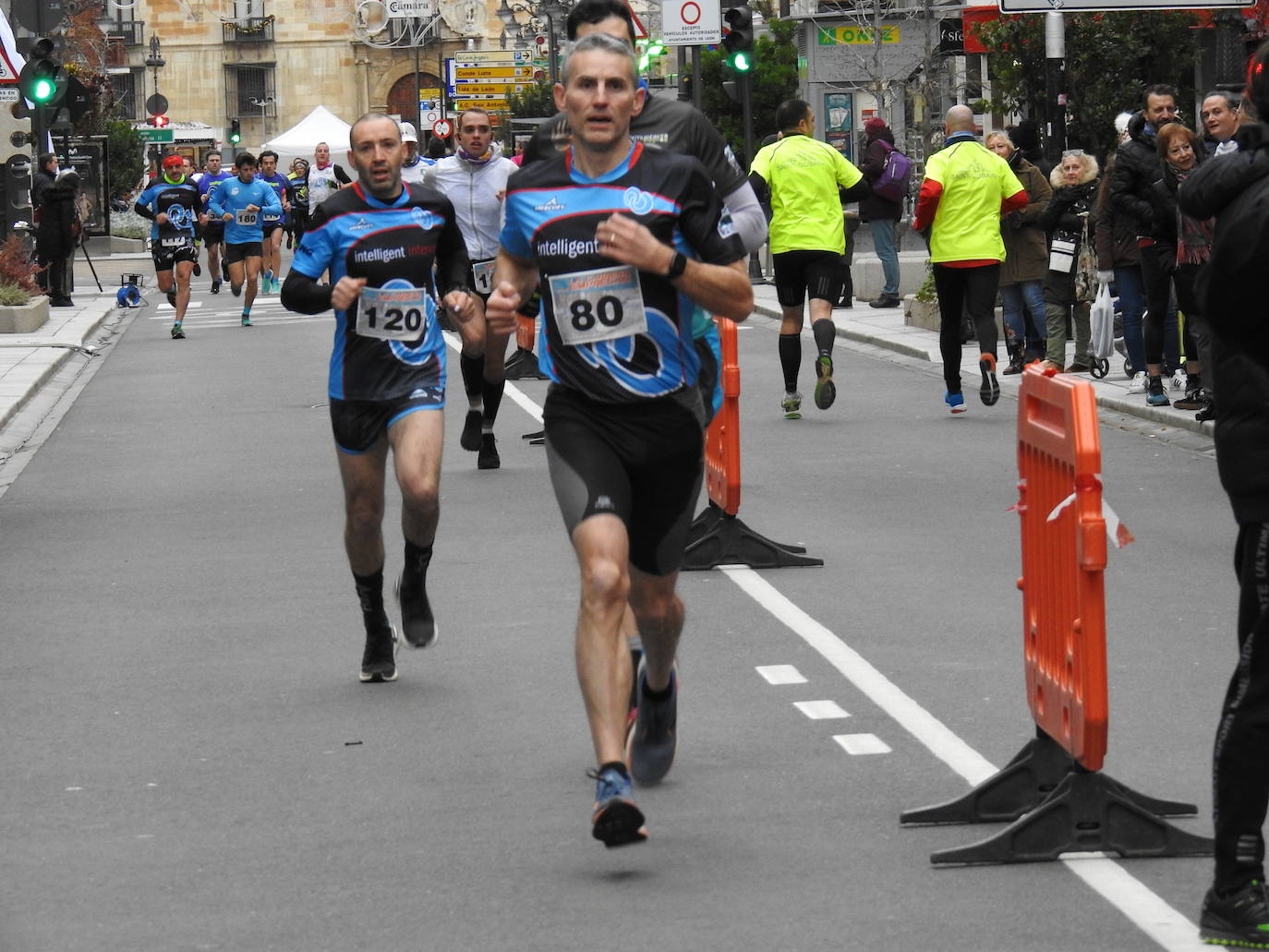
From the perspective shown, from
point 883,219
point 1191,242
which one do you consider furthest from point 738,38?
point 1191,242

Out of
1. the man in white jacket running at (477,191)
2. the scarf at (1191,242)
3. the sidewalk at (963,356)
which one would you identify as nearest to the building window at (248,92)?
the sidewalk at (963,356)

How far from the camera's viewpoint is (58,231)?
3005 cm

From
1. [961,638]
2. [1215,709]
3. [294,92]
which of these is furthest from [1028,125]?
[294,92]

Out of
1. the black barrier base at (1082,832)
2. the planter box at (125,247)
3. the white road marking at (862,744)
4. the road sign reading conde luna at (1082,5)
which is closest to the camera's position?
the black barrier base at (1082,832)

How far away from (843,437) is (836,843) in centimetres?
932

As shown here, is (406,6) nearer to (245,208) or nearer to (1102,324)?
(245,208)

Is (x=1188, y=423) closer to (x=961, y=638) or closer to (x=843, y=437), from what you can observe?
(x=843, y=437)

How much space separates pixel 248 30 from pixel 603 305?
344 ft

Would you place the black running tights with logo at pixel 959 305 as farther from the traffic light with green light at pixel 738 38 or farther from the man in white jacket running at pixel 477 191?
the traffic light with green light at pixel 738 38

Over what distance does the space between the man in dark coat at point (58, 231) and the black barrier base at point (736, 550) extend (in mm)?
21187

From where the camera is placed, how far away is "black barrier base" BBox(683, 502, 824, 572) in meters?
10.2

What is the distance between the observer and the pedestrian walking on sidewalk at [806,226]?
15039 millimetres

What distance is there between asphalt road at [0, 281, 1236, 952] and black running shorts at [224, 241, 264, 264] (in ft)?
51.6

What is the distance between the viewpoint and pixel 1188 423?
48.6 feet
